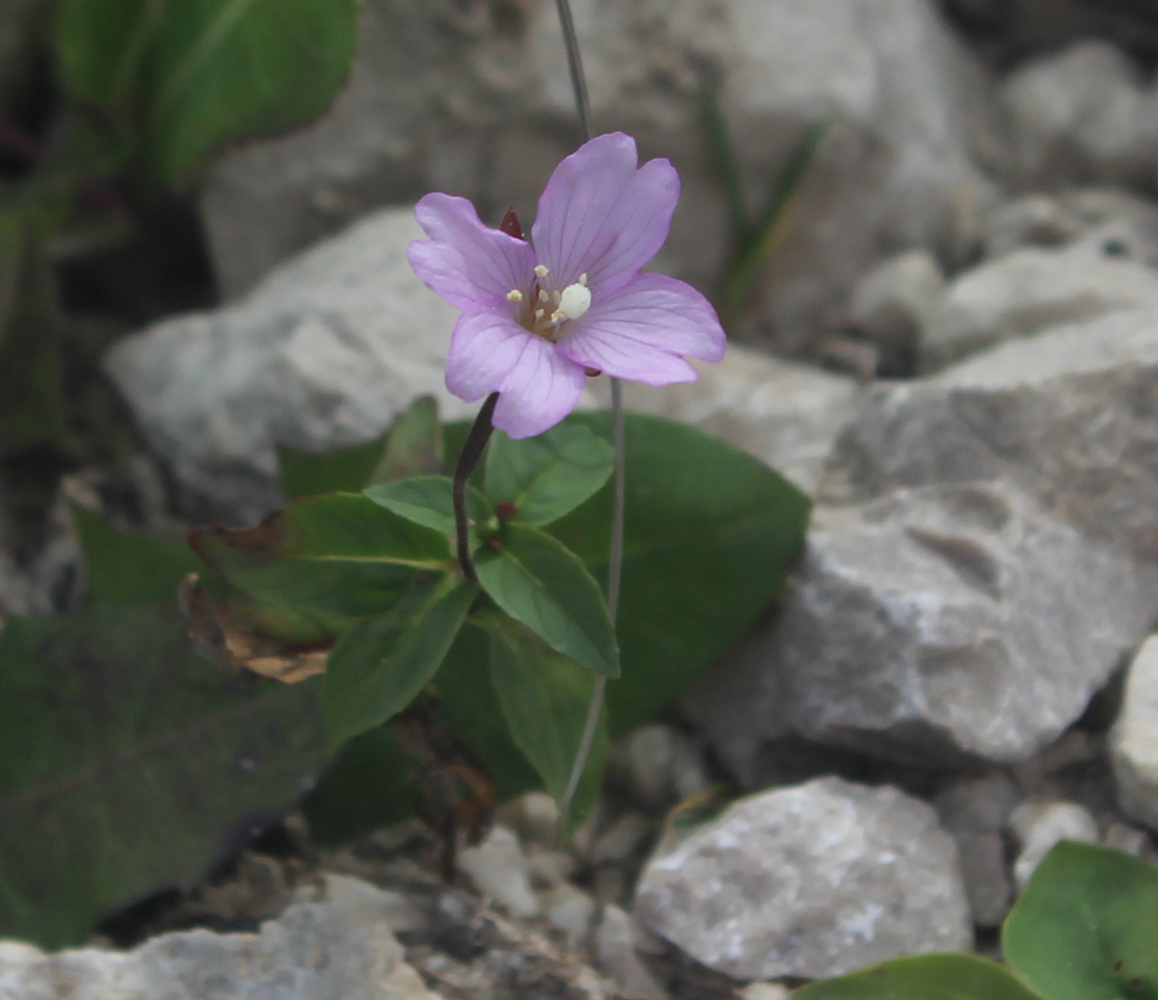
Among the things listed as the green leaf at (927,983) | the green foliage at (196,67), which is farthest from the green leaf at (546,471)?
the green foliage at (196,67)

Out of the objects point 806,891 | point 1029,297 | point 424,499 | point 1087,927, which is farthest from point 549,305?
point 1029,297

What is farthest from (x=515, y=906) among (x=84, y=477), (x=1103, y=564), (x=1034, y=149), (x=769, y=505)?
(x=1034, y=149)

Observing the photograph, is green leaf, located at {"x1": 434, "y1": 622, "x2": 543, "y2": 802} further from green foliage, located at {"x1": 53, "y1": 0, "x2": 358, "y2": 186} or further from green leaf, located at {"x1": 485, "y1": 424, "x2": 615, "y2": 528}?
green foliage, located at {"x1": 53, "y1": 0, "x2": 358, "y2": 186}

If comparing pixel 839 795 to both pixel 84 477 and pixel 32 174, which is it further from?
pixel 32 174

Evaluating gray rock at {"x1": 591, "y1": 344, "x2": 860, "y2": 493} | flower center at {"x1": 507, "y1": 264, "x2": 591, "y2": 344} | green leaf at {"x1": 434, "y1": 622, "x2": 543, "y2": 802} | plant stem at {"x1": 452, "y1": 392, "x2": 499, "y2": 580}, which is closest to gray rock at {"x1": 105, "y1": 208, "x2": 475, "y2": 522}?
gray rock at {"x1": 591, "y1": 344, "x2": 860, "y2": 493}

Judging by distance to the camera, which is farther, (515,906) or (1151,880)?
(515,906)

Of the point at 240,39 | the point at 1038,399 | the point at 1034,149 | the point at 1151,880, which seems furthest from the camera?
the point at 1034,149
